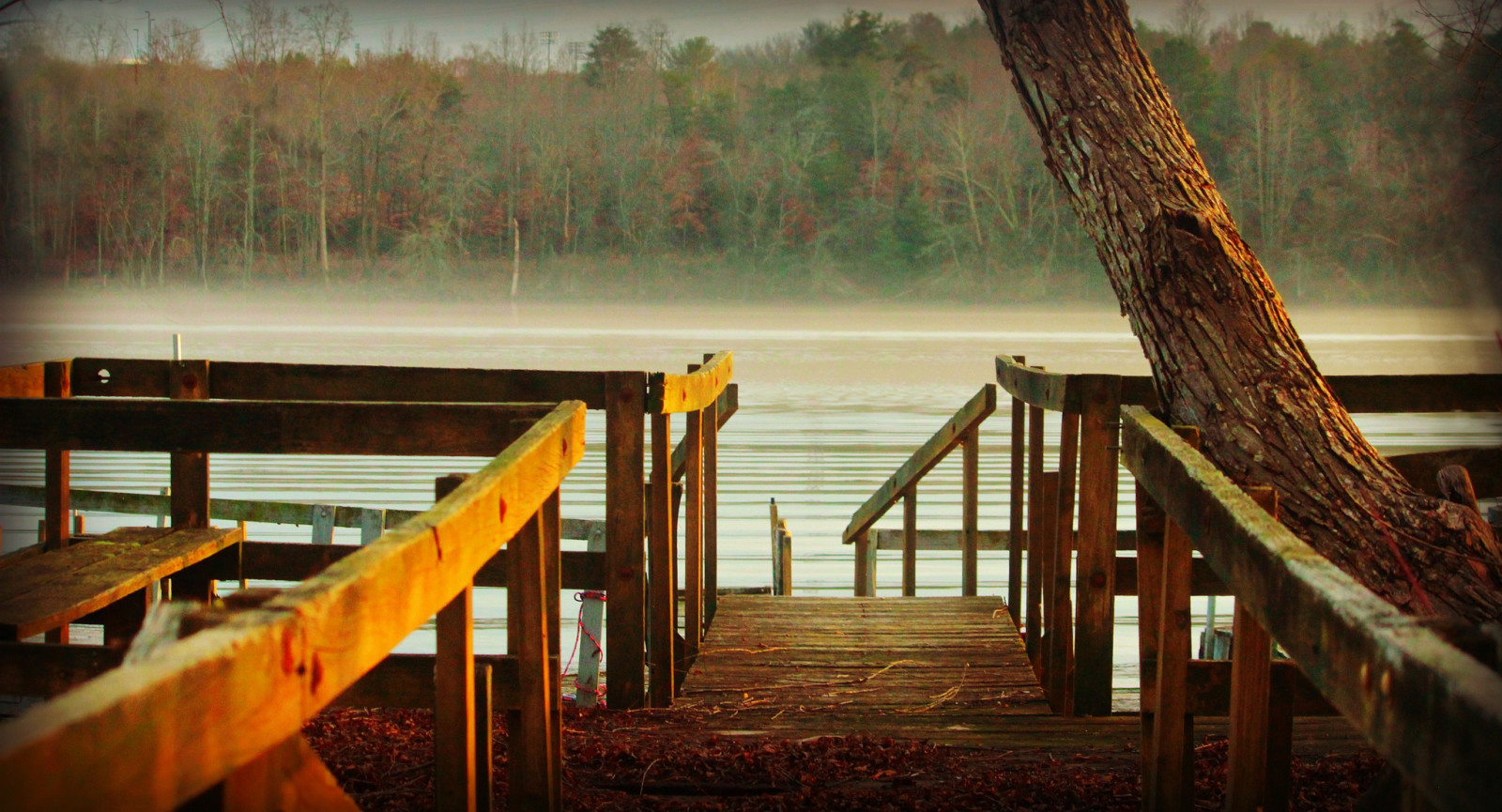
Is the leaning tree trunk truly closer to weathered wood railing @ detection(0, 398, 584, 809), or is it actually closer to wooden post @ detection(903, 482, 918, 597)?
weathered wood railing @ detection(0, 398, 584, 809)

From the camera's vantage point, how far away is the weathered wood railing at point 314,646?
2.33 feet

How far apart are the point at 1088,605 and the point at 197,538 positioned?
6.70ft

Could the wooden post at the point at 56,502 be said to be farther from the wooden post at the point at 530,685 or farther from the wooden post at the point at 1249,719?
the wooden post at the point at 1249,719

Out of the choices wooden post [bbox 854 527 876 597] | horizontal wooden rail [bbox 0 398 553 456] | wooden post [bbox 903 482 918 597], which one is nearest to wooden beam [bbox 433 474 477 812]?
horizontal wooden rail [bbox 0 398 553 456]

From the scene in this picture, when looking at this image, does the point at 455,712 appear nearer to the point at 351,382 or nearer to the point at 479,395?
the point at 479,395

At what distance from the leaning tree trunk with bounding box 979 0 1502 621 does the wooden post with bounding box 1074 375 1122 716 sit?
0.25m

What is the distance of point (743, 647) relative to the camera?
3.91 m

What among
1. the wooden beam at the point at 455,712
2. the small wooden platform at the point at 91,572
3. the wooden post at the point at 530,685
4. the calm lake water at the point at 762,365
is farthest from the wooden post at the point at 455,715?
the calm lake water at the point at 762,365

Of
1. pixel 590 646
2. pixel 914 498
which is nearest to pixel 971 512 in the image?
pixel 914 498

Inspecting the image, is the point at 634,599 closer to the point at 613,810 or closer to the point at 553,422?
the point at 613,810

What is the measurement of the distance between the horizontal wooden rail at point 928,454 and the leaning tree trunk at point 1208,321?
973 mm

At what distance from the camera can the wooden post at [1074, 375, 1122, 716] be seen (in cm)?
312

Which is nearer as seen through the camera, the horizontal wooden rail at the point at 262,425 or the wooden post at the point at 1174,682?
the wooden post at the point at 1174,682

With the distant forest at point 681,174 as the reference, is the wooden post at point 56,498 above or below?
below
